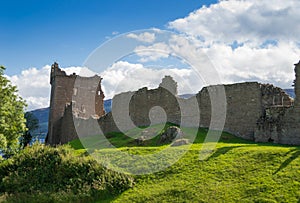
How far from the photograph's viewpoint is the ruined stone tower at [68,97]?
51062 millimetres

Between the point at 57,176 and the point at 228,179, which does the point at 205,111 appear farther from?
the point at 57,176

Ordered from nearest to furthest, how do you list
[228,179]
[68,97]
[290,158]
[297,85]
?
[228,179] → [290,158] → [297,85] → [68,97]

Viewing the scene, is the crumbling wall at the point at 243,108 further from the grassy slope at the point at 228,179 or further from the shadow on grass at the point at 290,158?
the shadow on grass at the point at 290,158

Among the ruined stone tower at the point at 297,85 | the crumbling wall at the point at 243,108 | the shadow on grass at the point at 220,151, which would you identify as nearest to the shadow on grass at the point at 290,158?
the shadow on grass at the point at 220,151

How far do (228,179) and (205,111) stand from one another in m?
14.0

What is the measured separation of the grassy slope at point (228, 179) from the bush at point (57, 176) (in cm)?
121

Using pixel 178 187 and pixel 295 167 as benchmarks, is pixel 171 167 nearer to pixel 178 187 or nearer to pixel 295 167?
pixel 178 187

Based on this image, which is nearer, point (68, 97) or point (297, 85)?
point (297, 85)

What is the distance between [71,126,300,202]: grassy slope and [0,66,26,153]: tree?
1316 cm

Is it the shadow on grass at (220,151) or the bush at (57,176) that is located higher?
the shadow on grass at (220,151)

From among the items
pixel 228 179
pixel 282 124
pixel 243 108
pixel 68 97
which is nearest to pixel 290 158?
pixel 228 179

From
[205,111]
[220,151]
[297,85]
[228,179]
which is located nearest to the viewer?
[228,179]

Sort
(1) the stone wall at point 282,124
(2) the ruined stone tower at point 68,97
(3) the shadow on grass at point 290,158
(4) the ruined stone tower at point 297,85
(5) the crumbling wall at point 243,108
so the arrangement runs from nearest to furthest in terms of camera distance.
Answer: (3) the shadow on grass at point 290,158
(1) the stone wall at point 282,124
(4) the ruined stone tower at point 297,85
(5) the crumbling wall at point 243,108
(2) the ruined stone tower at point 68,97

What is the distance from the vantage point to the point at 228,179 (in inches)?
725
